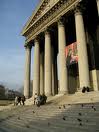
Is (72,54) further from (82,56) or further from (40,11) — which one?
(40,11)

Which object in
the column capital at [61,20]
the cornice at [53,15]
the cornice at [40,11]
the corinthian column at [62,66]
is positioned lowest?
the corinthian column at [62,66]

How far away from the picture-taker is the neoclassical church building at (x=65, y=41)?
25159 mm

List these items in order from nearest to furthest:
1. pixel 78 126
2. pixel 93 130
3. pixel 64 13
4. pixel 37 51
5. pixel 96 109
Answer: pixel 93 130 < pixel 78 126 < pixel 96 109 < pixel 64 13 < pixel 37 51

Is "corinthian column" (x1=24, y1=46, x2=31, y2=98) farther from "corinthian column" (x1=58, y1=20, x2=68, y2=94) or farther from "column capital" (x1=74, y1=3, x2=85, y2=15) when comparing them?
"column capital" (x1=74, y1=3, x2=85, y2=15)

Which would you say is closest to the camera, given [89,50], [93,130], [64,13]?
[93,130]

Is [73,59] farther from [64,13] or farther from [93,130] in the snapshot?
[93,130]

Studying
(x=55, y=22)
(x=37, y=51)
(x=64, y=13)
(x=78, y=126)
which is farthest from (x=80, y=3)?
(x=78, y=126)

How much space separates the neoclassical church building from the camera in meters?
25.2

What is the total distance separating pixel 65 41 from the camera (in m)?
28.4

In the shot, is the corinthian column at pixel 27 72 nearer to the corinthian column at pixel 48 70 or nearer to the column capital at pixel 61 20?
the corinthian column at pixel 48 70

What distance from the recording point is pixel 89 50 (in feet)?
98.8

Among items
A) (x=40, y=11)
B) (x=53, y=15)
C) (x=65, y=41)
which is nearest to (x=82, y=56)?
(x=65, y=41)

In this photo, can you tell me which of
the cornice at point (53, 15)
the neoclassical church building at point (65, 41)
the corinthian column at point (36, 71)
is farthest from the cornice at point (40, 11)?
the corinthian column at point (36, 71)

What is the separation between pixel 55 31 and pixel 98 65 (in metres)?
8.98
